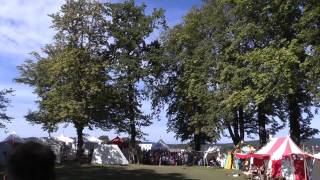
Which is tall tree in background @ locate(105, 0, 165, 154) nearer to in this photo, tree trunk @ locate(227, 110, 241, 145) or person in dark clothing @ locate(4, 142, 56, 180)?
tree trunk @ locate(227, 110, 241, 145)

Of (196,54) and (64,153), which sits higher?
(196,54)

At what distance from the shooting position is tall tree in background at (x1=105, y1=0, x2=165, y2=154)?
183 feet

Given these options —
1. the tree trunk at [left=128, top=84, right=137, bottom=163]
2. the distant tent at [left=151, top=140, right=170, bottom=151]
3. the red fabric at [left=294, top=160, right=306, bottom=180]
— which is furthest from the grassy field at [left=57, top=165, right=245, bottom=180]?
the distant tent at [left=151, top=140, right=170, bottom=151]

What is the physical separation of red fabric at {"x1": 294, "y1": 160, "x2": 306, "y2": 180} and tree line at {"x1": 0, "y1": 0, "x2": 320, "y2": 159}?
18.4ft

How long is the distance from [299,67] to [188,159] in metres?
27.3

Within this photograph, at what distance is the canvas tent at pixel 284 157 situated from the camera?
2611cm

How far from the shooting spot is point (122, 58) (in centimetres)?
5597

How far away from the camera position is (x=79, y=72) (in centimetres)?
5072

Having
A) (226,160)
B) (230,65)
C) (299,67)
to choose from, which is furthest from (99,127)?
(299,67)

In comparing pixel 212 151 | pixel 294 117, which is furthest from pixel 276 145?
pixel 212 151

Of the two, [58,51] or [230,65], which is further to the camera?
[58,51]

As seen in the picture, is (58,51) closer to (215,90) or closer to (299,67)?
(215,90)

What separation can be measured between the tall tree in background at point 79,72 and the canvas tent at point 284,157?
2183 centimetres

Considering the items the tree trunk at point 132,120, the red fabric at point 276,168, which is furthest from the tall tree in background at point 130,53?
the red fabric at point 276,168
